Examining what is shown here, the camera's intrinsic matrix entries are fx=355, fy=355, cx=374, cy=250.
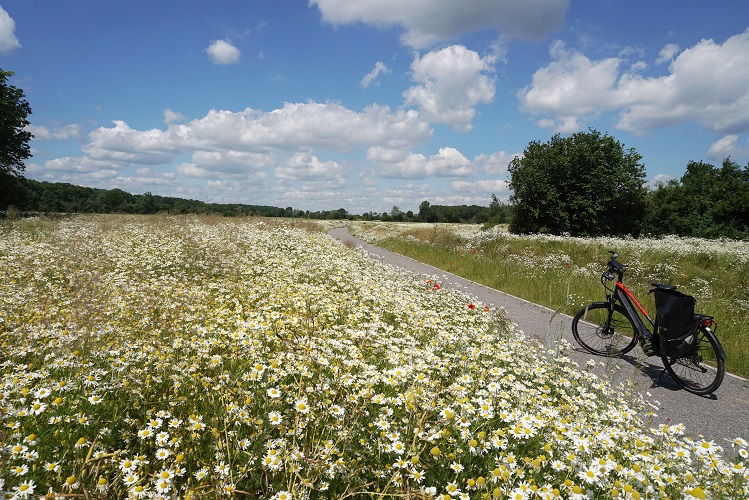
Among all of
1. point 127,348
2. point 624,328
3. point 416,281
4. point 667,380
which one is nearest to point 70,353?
point 127,348

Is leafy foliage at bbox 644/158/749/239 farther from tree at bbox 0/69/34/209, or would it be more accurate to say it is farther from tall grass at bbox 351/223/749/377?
tree at bbox 0/69/34/209

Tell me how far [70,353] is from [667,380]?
8.36m

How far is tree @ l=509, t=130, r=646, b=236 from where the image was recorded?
34312 mm

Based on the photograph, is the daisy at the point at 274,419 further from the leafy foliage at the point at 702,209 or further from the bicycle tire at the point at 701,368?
the leafy foliage at the point at 702,209

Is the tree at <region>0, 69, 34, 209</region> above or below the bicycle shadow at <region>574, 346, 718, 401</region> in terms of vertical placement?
above

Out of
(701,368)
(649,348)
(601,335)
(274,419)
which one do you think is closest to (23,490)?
(274,419)

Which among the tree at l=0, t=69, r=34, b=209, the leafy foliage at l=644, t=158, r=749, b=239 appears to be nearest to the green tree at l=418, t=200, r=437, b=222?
the leafy foliage at l=644, t=158, r=749, b=239

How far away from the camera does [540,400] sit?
362 cm

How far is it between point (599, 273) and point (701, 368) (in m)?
9.03

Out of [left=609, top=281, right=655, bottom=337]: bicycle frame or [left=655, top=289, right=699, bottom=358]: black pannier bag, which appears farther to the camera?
[left=609, top=281, right=655, bottom=337]: bicycle frame

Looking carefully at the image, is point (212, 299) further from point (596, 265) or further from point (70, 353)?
point (596, 265)

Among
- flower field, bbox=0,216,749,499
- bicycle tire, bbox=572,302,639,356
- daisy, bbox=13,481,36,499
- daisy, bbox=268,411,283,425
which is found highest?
daisy, bbox=268,411,283,425

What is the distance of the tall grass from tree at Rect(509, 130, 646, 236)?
15365mm

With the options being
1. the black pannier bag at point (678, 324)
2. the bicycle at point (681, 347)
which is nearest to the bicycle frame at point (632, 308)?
the bicycle at point (681, 347)
